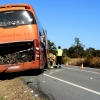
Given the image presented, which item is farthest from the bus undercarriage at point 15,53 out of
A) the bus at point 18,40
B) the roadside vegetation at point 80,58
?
the roadside vegetation at point 80,58

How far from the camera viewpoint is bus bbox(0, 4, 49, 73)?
15794 millimetres

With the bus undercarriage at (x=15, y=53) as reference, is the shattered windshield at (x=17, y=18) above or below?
above

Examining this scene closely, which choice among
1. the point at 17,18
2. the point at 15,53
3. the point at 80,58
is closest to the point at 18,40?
the point at 15,53

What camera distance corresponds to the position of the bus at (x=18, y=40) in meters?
15.8

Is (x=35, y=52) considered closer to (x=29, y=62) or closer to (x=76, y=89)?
(x=29, y=62)

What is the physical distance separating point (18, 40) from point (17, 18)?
123 cm

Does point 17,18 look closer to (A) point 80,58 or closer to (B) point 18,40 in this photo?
(B) point 18,40

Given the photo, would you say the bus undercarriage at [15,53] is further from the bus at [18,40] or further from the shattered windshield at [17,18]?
the shattered windshield at [17,18]

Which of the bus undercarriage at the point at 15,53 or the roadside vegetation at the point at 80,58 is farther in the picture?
the roadside vegetation at the point at 80,58

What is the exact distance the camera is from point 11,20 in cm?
1603

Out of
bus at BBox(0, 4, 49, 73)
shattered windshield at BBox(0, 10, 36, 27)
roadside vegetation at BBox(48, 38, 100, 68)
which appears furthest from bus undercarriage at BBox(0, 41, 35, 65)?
roadside vegetation at BBox(48, 38, 100, 68)

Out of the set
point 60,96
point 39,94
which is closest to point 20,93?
point 39,94

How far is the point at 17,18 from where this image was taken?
16.1 m

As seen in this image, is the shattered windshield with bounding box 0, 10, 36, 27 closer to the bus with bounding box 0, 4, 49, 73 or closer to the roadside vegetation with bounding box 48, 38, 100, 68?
the bus with bounding box 0, 4, 49, 73
